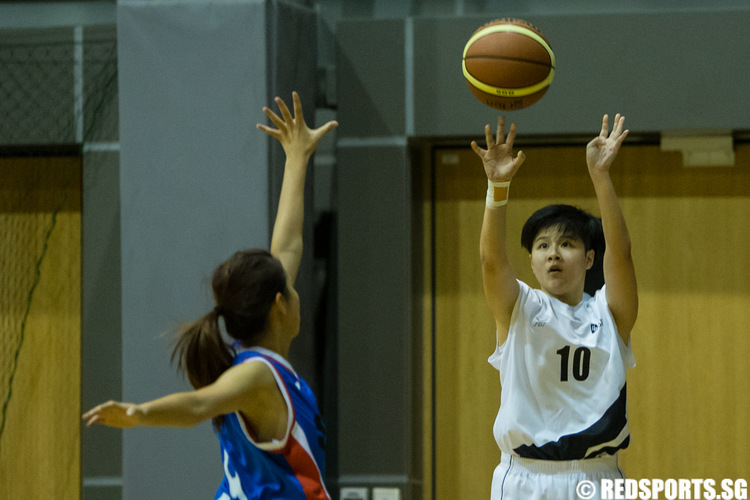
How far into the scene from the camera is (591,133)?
14.1ft

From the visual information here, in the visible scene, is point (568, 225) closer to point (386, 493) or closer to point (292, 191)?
point (292, 191)

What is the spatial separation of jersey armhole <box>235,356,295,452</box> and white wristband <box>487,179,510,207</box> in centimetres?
108

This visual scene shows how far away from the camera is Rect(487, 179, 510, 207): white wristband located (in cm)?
291

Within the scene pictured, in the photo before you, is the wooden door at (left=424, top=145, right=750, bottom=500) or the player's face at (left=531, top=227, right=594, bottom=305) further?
the wooden door at (left=424, top=145, right=750, bottom=500)

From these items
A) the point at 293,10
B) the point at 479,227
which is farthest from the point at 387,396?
the point at 293,10

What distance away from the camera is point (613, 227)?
295 centimetres

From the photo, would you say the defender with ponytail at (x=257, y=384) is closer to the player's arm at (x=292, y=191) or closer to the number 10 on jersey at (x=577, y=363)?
the player's arm at (x=292, y=191)

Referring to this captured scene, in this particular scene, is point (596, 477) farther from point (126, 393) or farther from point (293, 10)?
point (293, 10)

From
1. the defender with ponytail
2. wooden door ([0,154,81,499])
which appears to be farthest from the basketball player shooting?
wooden door ([0,154,81,499])

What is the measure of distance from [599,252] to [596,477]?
0.83 meters

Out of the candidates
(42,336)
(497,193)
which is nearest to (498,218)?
(497,193)

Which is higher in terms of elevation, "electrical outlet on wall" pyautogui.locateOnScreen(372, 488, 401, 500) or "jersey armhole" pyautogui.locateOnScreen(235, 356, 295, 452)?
"jersey armhole" pyautogui.locateOnScreen(235, 356, 295, 452)

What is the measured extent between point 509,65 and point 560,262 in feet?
2.48

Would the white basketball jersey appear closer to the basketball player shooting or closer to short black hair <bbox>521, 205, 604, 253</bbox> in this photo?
the basketball player shooting
